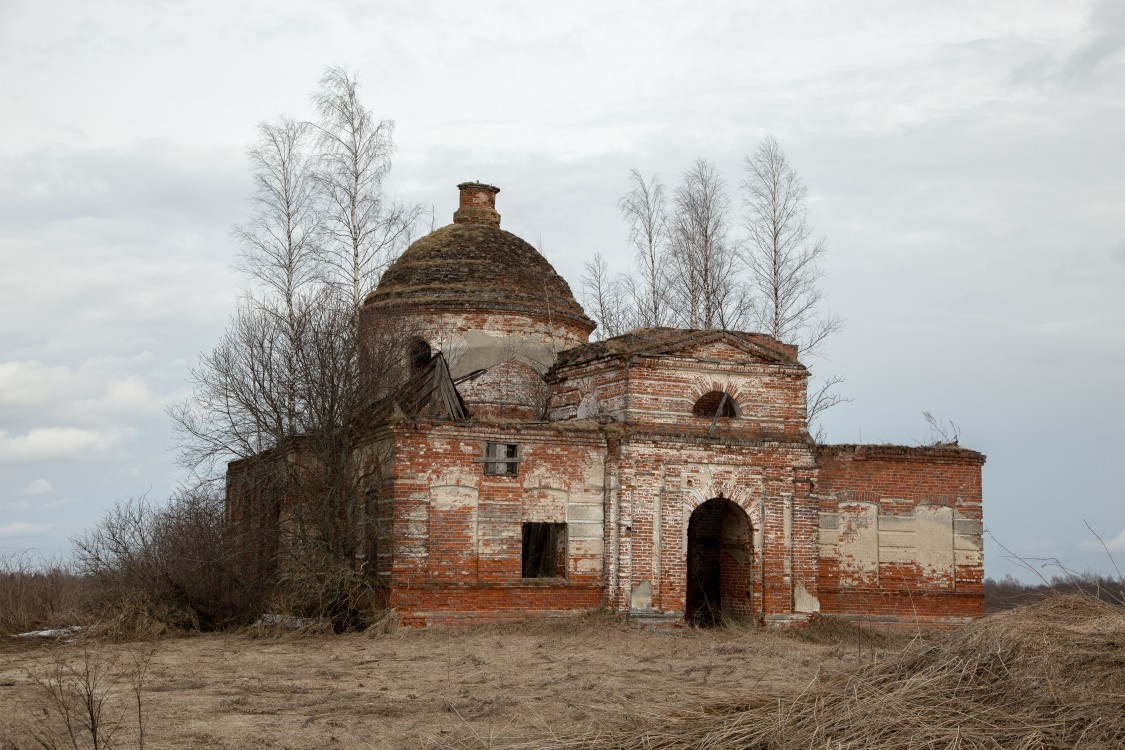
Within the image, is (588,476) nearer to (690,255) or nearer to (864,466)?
(864,466)

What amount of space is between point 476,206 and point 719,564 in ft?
31.0

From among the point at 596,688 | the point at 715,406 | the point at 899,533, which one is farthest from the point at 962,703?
the point at 899,533

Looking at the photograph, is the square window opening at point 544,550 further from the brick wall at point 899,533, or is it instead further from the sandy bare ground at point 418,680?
the brick wall at point 899,533

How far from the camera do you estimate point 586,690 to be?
12.3m

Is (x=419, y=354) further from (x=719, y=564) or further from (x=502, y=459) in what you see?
(x=719, y=564)

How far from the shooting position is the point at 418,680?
13648 mm

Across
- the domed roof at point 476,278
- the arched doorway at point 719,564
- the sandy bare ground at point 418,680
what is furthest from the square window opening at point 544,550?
the domed roof at point 476,278

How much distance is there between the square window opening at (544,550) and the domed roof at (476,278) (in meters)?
4.46

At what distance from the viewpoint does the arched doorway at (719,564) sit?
19859 millimetres

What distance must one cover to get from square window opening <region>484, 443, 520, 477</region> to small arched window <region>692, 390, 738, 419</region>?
3.17 m

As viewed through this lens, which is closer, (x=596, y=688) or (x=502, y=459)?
(x=596, y=688)

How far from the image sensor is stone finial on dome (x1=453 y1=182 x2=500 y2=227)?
2505cm

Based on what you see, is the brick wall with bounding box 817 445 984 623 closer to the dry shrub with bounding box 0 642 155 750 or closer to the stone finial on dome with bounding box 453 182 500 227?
the stone finial on dome with bounding box 453 182 500 227

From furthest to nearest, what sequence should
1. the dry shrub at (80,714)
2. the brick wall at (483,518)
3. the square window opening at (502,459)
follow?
the square window opening at (502,459), the brick wall at (483,518), the dry shrub at (80,714)
